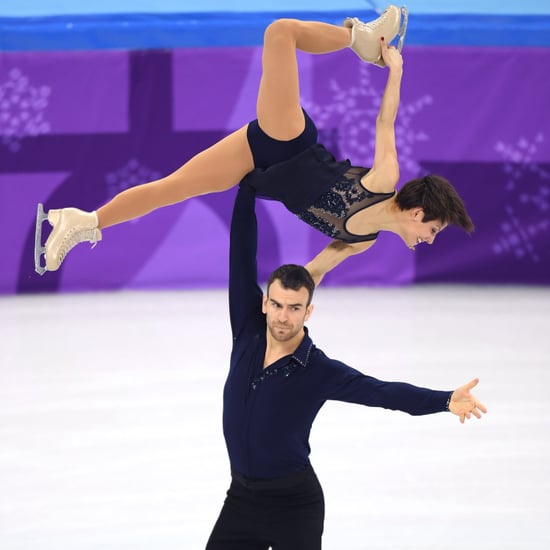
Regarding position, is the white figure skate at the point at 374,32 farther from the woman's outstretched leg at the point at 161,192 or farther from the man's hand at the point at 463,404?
the man's hand at the point at 463,404

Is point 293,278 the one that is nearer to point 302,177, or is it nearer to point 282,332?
point 282,332

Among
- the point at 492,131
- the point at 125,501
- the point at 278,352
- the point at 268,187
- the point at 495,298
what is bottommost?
the point at 125,501

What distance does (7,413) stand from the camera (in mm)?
5422

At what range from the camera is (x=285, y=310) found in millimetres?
3111

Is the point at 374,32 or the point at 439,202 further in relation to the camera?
the point at 374,32

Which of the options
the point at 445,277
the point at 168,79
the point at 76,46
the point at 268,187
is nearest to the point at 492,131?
the point at 445,277

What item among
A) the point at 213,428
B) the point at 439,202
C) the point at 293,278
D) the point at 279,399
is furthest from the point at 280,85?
the point at 213,428

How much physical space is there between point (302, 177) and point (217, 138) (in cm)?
412

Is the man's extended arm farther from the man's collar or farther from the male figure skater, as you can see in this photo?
the man's collar

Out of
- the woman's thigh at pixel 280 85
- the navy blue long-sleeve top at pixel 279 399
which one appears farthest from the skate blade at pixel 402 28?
the navy blue long-sleeve top at pixel 279 399

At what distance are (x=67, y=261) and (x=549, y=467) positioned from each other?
4.04m

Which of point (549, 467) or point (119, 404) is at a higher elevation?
point (119, 404)

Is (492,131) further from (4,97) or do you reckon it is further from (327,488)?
(327,488)

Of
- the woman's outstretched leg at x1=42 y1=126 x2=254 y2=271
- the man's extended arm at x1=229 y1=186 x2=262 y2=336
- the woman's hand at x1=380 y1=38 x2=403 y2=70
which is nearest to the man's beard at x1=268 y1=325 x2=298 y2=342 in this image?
the man's extended arm at x1=229 y1=186 x2=262 y2=336
